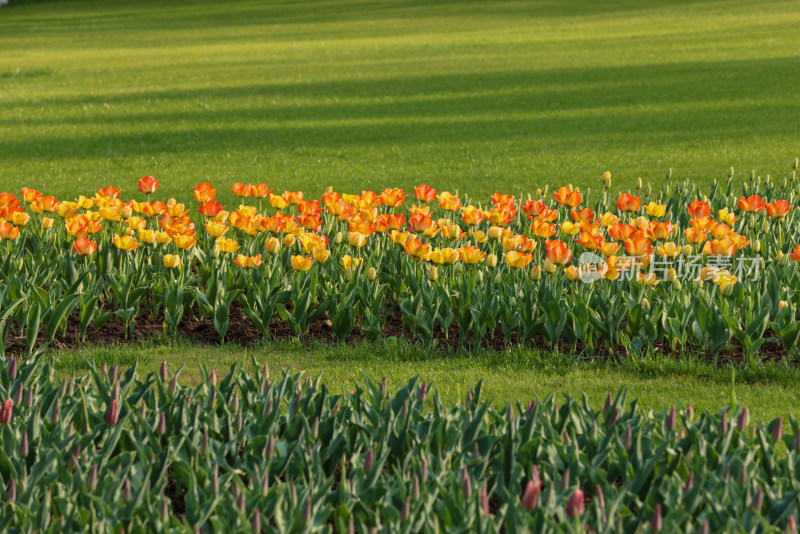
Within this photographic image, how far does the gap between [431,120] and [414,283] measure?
31.9 ft

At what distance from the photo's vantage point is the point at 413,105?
16.5m

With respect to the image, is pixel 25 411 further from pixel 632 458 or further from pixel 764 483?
pixel 764 483

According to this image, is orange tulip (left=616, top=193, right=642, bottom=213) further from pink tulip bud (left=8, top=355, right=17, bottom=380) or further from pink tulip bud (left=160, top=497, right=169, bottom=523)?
pink tulip bud (left=160, top=497, right=169, bottom=523)

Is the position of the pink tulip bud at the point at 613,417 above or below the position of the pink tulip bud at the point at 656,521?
below

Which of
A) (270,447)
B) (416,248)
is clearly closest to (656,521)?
(270,447)

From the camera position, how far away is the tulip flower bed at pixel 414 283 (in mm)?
5070

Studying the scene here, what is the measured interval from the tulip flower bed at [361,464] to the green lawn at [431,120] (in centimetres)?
105

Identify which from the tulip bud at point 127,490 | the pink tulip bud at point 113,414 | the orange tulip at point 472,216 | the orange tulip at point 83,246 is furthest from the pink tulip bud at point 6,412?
the orange tulip at point 472,216

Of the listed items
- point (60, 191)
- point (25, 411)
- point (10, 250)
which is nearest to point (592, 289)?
point (25, 411)

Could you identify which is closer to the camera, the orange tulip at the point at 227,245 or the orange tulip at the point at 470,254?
the orange tulip at the point at 470,254

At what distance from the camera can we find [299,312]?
5352 millimetres

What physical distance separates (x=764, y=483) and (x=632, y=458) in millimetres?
431

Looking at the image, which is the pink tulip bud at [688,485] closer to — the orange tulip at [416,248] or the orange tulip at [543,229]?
the orange tulip at [416,248]

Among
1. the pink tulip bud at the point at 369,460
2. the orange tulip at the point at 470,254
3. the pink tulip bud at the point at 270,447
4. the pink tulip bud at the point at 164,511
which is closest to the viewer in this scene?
the pink tulip bud at the point at 164,511
